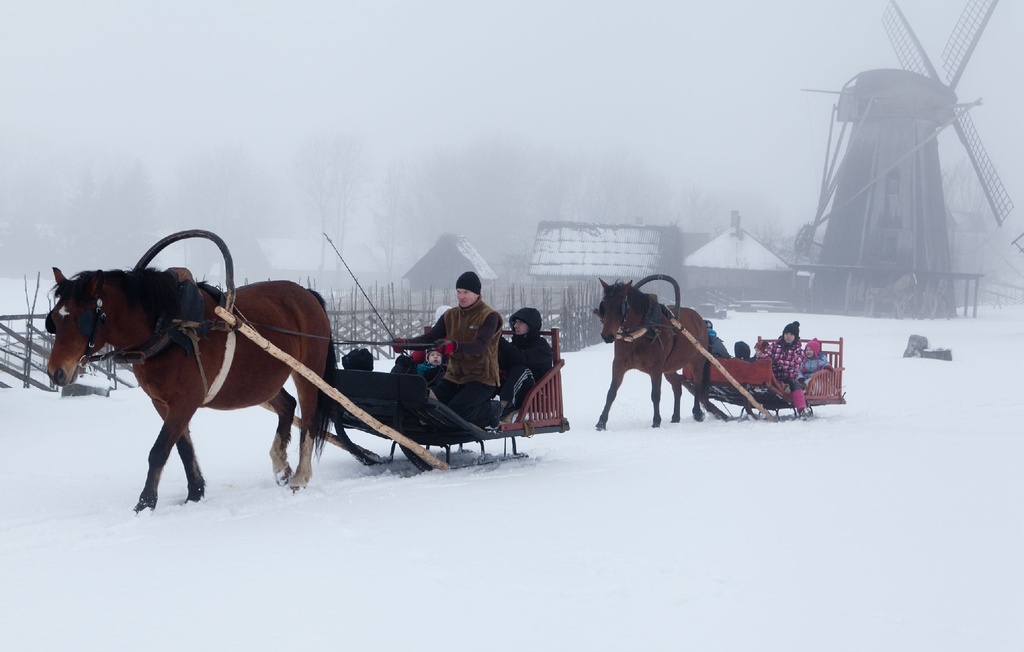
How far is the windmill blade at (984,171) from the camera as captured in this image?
42953 millimetres

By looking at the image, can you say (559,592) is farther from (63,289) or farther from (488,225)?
(488,225)

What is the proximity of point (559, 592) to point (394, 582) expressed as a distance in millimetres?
794

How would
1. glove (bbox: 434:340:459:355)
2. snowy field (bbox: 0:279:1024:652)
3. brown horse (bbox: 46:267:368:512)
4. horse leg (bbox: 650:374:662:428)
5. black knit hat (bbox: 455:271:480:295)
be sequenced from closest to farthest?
snowy field (bbox: 0:279:1024:652), brown horse (bbox: 46:267:368:512), glove (bbox: 434:340:459:355), black knit hat (bbox: 455:271:480:295), horse leg (bbox: 650:374:662:428)

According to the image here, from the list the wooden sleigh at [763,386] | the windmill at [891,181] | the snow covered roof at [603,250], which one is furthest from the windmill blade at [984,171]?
the wooden sleigh at [763,386]

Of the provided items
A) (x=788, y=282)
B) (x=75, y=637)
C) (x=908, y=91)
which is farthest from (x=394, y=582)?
(x=788, y=282)

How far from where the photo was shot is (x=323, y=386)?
6.72 metres

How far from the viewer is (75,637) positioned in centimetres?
379

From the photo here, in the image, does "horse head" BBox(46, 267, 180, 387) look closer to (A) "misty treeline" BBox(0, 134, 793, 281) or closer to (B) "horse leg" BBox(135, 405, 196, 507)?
(B) "horse leg" BBox(135, 405, 196, 507)

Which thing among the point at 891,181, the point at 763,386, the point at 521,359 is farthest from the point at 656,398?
the point at 891,181

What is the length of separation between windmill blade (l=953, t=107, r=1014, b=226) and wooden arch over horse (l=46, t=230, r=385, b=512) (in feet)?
137

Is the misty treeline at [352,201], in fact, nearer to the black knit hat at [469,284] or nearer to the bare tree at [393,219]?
the bare tree at [393,219]

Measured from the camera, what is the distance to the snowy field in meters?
3.99

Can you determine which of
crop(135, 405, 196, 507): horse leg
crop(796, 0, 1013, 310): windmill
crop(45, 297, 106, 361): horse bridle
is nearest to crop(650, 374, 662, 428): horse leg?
crop(135, 405, 196, 507): horse leg

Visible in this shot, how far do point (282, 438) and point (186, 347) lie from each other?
1.49 m
